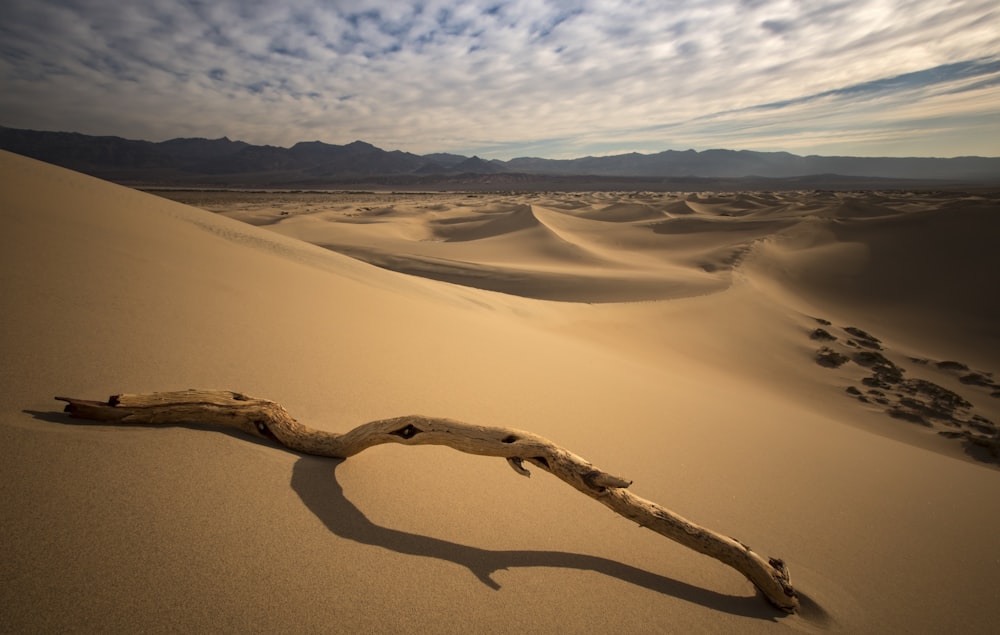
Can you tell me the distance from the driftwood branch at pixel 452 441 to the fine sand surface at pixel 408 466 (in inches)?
3.8

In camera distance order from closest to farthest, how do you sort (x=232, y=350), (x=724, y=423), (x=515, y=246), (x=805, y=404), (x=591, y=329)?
(x=232, y=350), (x=724, y=423), (x=805, y=404), (x=591, y=329), (x=515, y=246)

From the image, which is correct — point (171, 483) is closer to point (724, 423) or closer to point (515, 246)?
point (724, 423)

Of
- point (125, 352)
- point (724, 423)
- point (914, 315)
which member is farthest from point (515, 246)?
point (125, 352)

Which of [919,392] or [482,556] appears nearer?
[482,556]

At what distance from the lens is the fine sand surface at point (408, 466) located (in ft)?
5.46

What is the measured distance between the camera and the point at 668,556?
2.32 m

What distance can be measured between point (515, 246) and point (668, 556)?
1989cm

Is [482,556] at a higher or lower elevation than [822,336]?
higher

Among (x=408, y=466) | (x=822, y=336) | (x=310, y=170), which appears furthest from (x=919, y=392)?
(x=310, y=170)

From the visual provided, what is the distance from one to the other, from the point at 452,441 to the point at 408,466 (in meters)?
0.54

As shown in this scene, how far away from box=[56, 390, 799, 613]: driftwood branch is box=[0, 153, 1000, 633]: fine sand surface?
0.10 m

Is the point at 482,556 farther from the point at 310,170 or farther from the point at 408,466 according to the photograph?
the point at 310,170

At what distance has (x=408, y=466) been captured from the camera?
2.65m

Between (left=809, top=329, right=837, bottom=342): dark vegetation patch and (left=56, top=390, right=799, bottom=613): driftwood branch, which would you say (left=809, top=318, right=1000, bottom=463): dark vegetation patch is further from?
(left=56, top=390, right=799, bottom=613): driftwood branch
